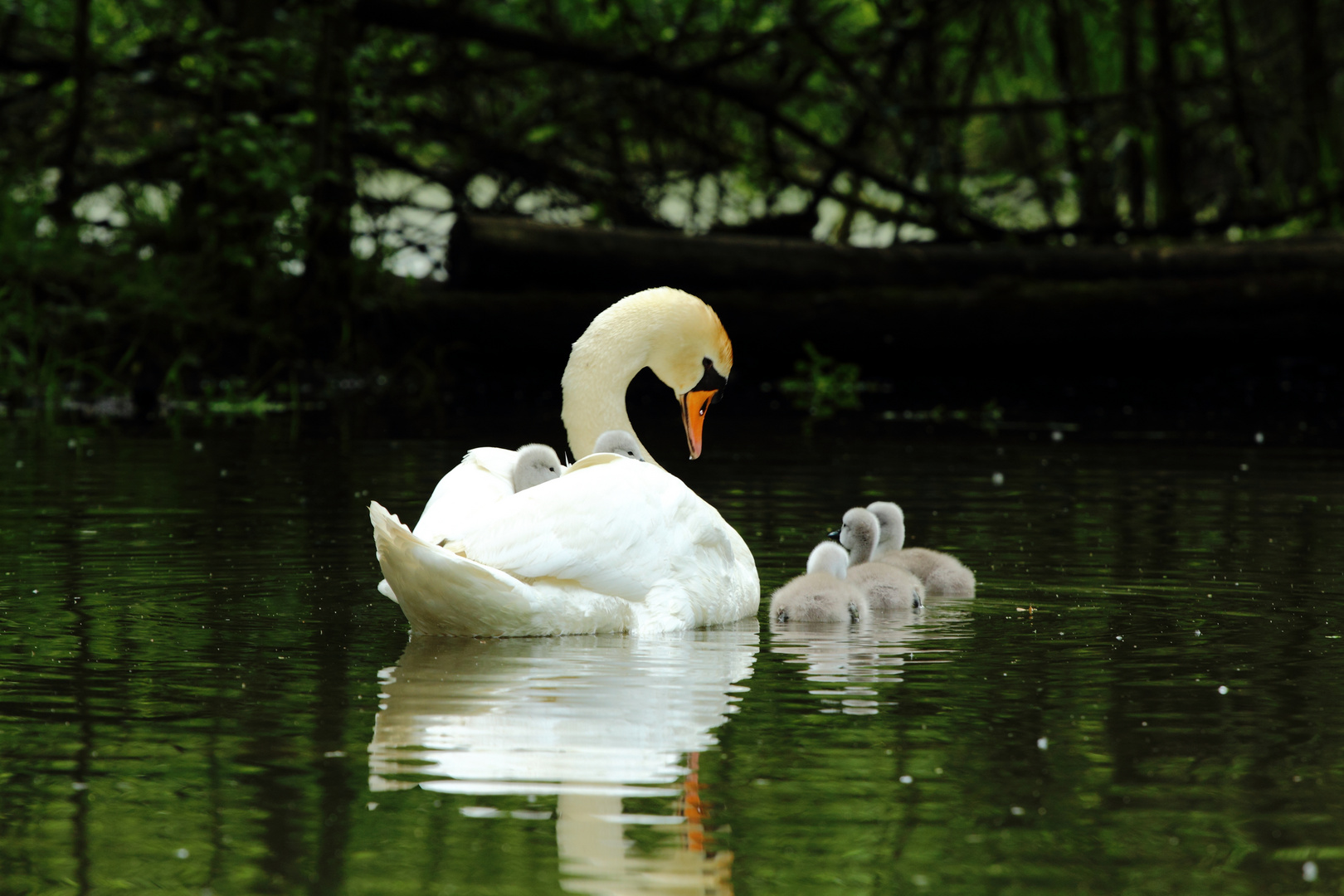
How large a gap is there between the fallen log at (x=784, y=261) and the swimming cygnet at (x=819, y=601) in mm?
11876

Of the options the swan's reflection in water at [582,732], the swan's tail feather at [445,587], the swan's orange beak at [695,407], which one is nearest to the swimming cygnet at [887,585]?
the swan's reflection in water at [582,732]

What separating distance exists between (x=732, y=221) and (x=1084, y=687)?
55.5 ft

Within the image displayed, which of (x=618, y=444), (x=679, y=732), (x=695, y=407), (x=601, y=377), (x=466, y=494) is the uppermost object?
(x=601, y=377)

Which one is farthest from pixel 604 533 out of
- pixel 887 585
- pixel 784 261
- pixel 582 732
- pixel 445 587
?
pixel 784 261

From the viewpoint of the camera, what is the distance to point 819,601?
660 centimetres

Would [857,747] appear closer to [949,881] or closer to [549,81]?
[949,881]

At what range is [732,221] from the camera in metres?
21.9

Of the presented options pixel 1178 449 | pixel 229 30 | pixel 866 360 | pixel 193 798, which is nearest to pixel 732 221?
pixel 866 360

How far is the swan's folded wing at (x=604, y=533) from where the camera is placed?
235 inches

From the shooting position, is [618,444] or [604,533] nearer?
[604,533]

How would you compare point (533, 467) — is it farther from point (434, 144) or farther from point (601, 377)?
point (434, 144)

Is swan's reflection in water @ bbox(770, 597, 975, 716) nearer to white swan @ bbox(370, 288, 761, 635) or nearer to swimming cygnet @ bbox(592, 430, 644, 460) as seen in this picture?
white swan @ bbox(370, 288, 761, 635)

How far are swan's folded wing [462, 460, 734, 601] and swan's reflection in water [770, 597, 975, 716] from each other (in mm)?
402

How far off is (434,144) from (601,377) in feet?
42.9
